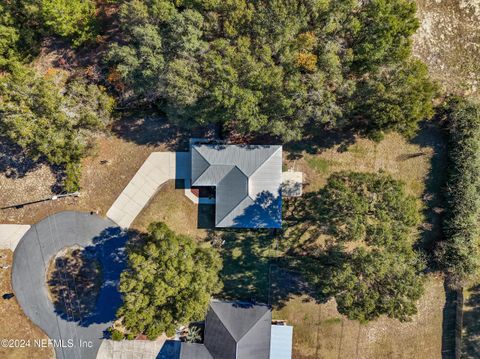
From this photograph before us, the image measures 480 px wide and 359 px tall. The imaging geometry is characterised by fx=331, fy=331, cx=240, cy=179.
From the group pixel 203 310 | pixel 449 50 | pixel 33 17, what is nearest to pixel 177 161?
pixel 203 310

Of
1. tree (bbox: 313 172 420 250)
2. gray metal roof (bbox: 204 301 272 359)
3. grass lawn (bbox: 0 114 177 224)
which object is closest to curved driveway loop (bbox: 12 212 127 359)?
grass lawn (bbox: 0 114 177 224)

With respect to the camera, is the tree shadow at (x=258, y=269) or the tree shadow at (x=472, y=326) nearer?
the tree shadow at (x=472, y=326)

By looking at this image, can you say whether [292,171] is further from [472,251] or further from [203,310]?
[472,251]

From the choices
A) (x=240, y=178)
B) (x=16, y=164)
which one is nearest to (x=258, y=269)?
(x=240, y=178)

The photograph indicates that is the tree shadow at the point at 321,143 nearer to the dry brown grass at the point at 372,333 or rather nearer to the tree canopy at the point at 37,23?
the dry brown grass at the point at 372,333

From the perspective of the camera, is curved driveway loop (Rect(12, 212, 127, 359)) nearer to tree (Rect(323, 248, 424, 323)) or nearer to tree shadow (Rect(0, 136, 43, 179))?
tree shadow (Rect(0, 136, 43, 179))

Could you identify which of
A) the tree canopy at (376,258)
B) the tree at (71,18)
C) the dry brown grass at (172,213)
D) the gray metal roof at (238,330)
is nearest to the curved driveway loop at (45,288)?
the dry brown grass at (172,213)

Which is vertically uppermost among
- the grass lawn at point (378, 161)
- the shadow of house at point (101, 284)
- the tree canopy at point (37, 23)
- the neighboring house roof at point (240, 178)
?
the tree canopy at point (37, 23)
